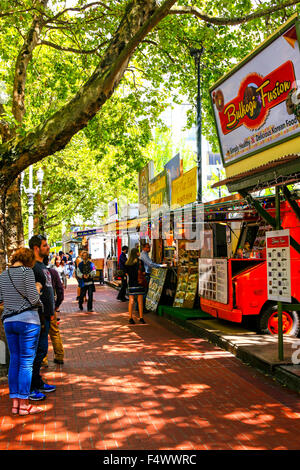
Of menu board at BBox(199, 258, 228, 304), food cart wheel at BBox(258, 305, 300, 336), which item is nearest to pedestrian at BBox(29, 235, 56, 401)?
menu board at BBox(199, 258, 228, 304)

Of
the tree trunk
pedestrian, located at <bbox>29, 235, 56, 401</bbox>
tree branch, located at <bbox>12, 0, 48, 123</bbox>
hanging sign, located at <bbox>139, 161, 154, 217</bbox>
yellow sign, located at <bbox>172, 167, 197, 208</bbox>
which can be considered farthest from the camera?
hanging sign, located at <bbox>139, 161, 154, 217</bbox>

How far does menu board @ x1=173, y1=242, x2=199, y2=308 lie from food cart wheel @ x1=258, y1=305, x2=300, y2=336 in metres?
3.26

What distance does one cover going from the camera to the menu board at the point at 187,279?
12.7m

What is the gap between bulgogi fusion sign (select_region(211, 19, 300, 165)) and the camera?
250 inches

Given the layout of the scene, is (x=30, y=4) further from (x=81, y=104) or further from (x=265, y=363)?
(x=265, y=363)

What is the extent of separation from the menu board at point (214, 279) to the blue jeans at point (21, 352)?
507 centimetres

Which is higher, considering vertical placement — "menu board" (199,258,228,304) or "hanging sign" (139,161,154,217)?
"hanging sign" (139,161,154,217)

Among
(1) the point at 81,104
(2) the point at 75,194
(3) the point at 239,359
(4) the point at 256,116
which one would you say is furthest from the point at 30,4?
(2) the point at 75,194

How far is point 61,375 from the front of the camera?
7.23 metres

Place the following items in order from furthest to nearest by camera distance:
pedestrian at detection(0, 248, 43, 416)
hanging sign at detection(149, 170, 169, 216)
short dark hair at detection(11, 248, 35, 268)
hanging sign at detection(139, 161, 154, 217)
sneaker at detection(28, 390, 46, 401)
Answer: hanging sign at detection(139, 161, 154, 217) < hanging sign at detection(149, 170, 169, 216) < sneaker at detection(28, 390, 46, 401) < short dark hair at detection(11, 248, 35, 268) < pedestrian at detection(0, 248, 43, 416)

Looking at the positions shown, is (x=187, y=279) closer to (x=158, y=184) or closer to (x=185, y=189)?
(x=185, y=189)

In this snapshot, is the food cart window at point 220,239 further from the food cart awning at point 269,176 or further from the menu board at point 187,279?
the food cart awning at point 269,176

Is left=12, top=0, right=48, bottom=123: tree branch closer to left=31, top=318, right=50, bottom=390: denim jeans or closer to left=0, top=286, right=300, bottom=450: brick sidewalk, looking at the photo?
left=0, top=286, right=300, bottom=450: brick sidewalk

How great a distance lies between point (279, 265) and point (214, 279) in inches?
122
